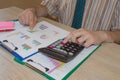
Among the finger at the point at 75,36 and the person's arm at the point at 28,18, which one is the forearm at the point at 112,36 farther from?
the person's arm at the point at 28,18

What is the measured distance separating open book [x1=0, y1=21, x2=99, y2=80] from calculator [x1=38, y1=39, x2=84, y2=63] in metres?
0.01

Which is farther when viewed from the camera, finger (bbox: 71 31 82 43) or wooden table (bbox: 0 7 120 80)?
finger (bbox: 71 31 82 43)

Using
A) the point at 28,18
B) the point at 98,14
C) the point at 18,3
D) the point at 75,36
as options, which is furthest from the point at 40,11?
the point at 18,3

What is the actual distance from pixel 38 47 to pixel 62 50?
0.34 feet

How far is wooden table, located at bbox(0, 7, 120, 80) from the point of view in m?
0.57

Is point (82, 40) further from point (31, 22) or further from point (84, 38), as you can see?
point (31, 22)

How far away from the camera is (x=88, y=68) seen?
62cm

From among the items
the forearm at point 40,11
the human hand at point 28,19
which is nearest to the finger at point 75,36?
the human hand at point 28,19

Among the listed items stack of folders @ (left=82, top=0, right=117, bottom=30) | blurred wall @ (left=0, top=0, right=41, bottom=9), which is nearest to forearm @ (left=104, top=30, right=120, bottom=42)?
A: stack of folders @ (left=82, top=0, right=117, bottom=30)

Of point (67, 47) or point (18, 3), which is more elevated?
point (67, 47)

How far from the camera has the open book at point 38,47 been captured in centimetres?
→ 59

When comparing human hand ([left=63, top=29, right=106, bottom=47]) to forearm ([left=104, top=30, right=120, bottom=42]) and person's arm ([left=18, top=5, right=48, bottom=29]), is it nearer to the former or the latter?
forearm ([left=104, top=30, right=120, bottom=42])

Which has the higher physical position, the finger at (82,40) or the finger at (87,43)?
the finger at (82,40)

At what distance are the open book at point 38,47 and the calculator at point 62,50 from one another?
15 millimetres
